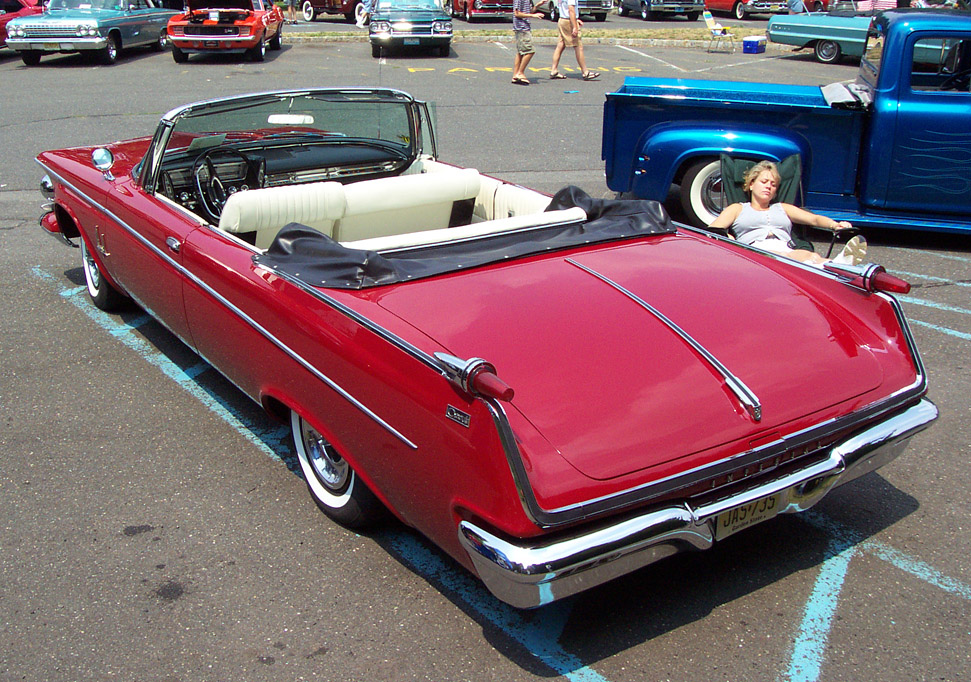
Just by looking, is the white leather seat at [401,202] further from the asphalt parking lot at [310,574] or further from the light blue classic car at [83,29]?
the light blue classic car at [83,29]

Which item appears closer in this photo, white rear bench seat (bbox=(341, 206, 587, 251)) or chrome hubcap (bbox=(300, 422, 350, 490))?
chrome hubcap (bbox=(300, 422, 350, 490))

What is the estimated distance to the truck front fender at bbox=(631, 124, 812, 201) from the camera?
6766mm

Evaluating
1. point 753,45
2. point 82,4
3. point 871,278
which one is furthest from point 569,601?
point 753,45

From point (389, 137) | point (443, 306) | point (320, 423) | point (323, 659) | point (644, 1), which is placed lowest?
point (323, 659)

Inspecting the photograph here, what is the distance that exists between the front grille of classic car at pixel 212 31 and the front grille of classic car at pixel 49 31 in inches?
78.5

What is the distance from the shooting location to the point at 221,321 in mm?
3838

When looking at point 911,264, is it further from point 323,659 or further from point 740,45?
point 740,45

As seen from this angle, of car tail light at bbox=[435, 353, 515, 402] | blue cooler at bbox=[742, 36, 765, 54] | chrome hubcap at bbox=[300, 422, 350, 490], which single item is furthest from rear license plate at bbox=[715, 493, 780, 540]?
blue cooler at bbox=[742, 36, 765, 54]

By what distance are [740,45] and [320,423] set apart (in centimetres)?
1951

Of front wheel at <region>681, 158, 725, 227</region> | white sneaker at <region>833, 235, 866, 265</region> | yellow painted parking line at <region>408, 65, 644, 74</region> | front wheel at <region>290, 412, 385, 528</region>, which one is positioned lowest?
front wheel at <region>290, 412, 385, 528</region>

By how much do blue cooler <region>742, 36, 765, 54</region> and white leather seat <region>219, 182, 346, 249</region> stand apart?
56.7ft

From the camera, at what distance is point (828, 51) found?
18.0 meters

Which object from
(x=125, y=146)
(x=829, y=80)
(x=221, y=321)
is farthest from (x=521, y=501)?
(x=829, y=80)

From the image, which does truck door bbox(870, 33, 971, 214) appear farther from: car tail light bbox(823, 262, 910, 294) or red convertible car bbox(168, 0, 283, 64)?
red convertible car bbox(168, 0, 283, 64)
